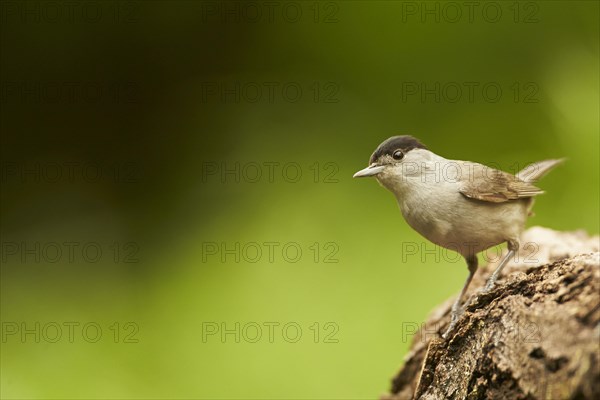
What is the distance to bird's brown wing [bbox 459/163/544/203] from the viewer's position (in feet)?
9.59

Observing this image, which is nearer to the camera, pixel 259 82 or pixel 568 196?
pixel 568 196

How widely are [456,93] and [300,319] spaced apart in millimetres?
2516

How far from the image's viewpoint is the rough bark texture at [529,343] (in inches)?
64.9

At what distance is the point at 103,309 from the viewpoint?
17.9 feet

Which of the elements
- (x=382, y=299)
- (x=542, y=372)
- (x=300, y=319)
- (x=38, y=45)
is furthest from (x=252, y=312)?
(x=542, y=372)

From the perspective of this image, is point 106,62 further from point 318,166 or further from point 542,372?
point 542,372
